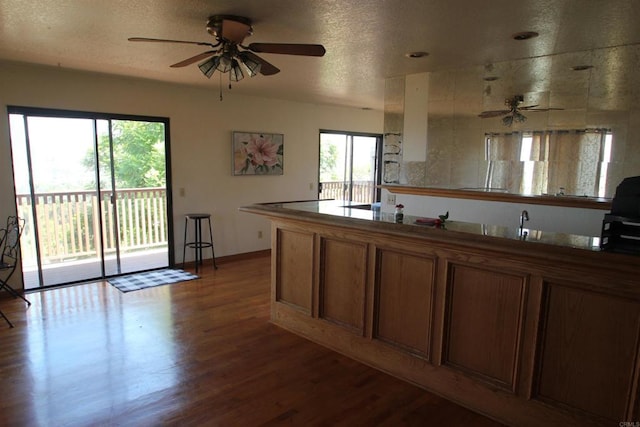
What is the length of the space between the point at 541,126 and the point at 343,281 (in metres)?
2.29

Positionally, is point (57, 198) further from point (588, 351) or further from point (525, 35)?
point (588, 351)

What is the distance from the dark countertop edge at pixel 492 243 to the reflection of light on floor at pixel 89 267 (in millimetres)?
3167

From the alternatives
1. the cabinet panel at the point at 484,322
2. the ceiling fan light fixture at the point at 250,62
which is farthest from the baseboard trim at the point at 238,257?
the cabinet panel at the point at 484,322

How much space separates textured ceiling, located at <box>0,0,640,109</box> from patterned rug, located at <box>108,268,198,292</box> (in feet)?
7.67

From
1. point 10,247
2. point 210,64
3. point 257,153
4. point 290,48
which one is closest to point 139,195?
point 10,247

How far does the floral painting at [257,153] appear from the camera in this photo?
5887 millimetres

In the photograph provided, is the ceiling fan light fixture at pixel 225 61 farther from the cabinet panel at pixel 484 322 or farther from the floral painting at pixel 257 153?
the floral painting at pixel 257 153

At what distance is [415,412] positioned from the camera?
93.2 inches

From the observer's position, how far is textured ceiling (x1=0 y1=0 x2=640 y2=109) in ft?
7.78

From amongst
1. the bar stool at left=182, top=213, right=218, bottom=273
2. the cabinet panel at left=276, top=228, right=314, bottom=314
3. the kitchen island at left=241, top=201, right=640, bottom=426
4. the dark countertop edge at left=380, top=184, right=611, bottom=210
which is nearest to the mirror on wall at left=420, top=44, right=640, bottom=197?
the dark countertop edge at left=380, top=184, right=611, bottom=210

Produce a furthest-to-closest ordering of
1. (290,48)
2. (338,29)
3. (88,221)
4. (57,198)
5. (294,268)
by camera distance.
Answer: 1. (88,221)
2. (57,198)
3. (294,268)
4. (338,29)
5. (290,48)

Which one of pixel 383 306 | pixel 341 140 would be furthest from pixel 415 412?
pixel 341 140

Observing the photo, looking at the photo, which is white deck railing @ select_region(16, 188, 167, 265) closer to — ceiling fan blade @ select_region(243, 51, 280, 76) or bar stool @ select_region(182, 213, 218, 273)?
bar stool @ select_region(182, 213, 218, 273)

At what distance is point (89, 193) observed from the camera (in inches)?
188
